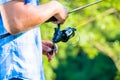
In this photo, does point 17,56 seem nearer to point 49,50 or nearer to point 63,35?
point 63,35

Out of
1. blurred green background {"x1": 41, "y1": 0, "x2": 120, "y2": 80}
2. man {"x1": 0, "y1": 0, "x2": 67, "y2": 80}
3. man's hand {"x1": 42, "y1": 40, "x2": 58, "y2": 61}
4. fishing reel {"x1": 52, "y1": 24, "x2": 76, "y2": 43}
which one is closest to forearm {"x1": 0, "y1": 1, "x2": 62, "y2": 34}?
man {"x1": 0, "y1": 0, "x2": 67, "y2": 80}

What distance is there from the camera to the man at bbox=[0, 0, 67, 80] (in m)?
3.75

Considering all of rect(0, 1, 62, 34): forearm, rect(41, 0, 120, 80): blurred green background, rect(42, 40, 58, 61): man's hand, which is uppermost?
rect(0, 1, 62, 34): forearm

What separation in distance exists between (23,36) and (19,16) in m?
0.20

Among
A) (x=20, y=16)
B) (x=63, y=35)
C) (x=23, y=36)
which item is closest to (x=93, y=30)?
(x=63, y=35)

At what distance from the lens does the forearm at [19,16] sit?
374cm

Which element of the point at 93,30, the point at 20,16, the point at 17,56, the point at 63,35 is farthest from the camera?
the point at 93,30

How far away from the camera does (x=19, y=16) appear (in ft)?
12.3

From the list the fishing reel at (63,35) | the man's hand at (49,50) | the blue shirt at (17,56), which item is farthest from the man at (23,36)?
the man's hand at (49,50)

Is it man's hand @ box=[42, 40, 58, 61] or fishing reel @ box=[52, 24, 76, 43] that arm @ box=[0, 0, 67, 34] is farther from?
man's hand @ box=[42, 40, 58, 61]

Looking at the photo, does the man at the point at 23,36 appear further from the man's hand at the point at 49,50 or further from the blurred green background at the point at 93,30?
the blurred green background at the point at 93,30

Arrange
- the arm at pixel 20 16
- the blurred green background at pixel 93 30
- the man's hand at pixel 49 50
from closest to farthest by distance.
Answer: the arm at pixel 20 16, the man's hand at pixel 49 50, the blurred green background at pixel 93 30

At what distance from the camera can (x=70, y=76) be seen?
10.5 metres

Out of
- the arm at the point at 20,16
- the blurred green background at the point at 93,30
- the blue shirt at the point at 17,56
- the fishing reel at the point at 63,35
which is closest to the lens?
the arm at the point at 20,16
